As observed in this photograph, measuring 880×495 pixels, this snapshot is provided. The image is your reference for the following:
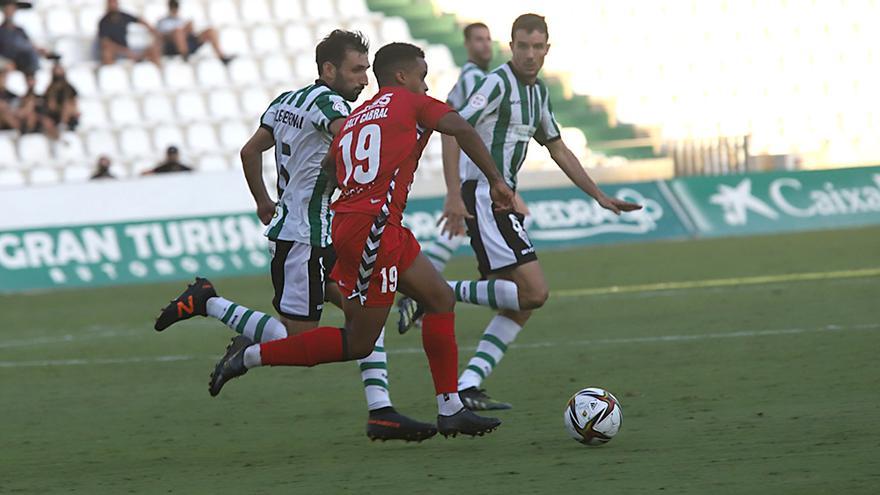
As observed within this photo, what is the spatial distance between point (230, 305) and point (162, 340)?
4.71 m

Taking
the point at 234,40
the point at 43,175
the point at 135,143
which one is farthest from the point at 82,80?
the point at 234,40

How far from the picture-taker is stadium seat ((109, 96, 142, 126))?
22781mm

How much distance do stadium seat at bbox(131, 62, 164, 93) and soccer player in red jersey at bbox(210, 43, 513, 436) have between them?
1673cm

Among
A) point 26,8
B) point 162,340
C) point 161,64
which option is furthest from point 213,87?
point 162,340

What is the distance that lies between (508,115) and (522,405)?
1602mm

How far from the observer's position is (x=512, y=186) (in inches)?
344

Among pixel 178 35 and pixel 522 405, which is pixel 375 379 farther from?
pixel 178 35

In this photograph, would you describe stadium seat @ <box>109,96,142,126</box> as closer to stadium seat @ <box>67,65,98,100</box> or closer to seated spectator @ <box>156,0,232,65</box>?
stadium seat @ <box>67,65,98,100</box>

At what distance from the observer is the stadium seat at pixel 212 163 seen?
2211cm

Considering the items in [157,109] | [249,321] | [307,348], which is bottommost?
[157,109]

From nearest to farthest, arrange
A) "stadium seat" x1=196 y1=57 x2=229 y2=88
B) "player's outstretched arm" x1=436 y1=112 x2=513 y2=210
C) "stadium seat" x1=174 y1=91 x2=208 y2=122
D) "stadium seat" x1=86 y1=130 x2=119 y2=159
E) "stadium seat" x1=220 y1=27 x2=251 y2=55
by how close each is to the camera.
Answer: "player's outstretched arm" x1=436 y1=112 x2=513 y2=210 < "stadium seat" x1=86 y1=130 x2=119 y2=159 < "stadium seat" x1=174 y1=91 x2=208 y2=122 < "stadium seat" x1=196 y1=57 x2=229 y2=88 < "stadium seat" x1=220 y1=27 x2=251 y2=55

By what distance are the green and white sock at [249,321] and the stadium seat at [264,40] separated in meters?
17.0

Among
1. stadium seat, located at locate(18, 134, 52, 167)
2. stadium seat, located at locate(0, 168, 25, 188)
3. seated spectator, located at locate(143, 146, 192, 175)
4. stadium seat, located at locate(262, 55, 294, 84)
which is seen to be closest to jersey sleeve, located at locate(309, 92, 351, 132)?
seated spectator, located at locate(143, 146, 192, 175)

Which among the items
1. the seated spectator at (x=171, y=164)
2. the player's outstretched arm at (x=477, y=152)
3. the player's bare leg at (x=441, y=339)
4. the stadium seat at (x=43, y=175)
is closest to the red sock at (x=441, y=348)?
the player's bare leg at (x=441, y=339)
